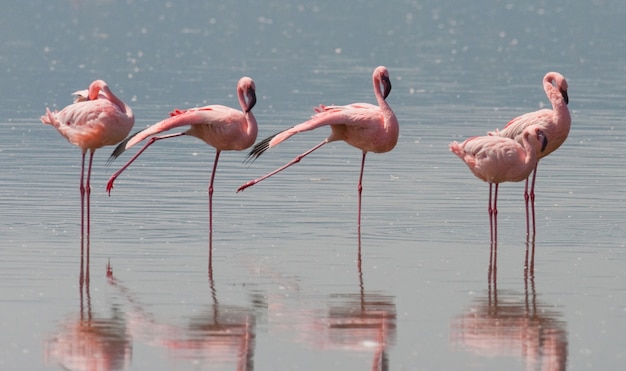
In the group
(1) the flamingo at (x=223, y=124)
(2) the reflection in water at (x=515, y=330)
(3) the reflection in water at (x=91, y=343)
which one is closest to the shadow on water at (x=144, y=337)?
(3) the reflection in water at (x=91, y=343)

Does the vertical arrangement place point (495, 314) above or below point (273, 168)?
below

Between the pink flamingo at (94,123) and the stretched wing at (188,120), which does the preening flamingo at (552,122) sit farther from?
the pink flamingo at (94,123)

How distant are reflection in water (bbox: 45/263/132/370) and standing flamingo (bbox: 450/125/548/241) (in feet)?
12.2


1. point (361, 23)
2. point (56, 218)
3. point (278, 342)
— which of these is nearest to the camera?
point (278, 342)

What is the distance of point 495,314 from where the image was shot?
808 centimetres

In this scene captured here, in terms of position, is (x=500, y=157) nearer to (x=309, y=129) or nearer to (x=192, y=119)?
(x=309, y=129)

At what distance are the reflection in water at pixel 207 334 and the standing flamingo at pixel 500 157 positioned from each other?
322cm

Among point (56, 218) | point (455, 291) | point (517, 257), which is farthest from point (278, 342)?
point (56, 218)

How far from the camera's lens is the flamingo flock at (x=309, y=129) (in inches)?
427

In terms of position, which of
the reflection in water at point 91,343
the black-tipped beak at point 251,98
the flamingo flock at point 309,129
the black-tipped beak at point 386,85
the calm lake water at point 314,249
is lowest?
the reflection in water at point 91,343

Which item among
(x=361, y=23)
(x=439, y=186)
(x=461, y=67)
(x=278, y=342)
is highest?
(x=361, y=23)

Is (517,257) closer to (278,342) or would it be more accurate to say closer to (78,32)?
(278,342)

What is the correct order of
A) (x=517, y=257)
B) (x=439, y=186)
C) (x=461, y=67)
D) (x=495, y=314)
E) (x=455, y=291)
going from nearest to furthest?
(x=495, y=314), (x=455, y=291), (x=517, y=257), (x=439, y=186), (x=461, y=67)

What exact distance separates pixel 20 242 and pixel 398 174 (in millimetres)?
4894
